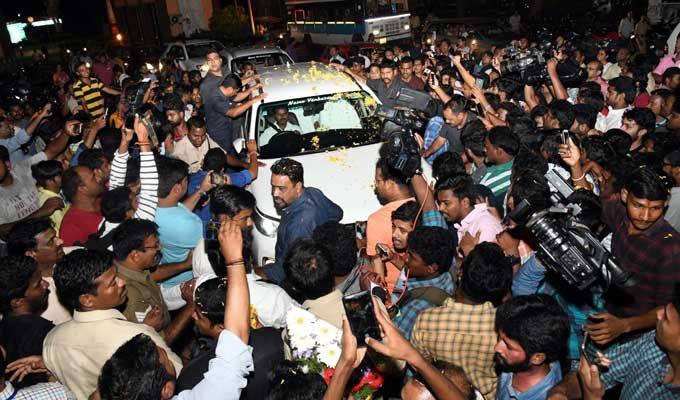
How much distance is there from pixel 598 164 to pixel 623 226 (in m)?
1.34

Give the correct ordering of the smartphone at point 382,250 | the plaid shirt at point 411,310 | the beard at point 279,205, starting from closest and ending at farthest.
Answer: the plaid shirt at point 411,310 → the smartphone at point 382,250 → the beard at point 279,205

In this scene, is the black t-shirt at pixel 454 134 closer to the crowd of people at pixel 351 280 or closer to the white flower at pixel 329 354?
the crowd of people at pixel 351 280

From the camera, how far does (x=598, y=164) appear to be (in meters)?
4.73

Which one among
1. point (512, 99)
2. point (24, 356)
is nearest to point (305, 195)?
point (24, 356)

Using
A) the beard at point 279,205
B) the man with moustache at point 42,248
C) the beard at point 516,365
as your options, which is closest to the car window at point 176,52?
the beard at point 279,205

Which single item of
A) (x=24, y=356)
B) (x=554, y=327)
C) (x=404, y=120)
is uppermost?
(x=404, y=120)

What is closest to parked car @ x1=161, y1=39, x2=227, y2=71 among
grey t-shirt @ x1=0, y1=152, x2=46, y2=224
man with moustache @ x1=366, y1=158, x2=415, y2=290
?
grey t-shirt @ x1=0, y1=152, x2=46, y2=224

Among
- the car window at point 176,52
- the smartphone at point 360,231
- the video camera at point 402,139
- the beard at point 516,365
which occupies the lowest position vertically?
the smartphone at point 360,231

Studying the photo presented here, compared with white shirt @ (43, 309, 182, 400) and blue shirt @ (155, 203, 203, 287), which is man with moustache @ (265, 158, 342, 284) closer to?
blue shirt @ (155, 203, 203, 287)

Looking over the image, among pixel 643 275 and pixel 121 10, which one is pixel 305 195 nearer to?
pixel 643 275

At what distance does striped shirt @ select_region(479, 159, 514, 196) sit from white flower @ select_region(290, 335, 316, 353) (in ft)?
9.49

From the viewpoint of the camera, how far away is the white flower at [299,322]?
2.66 metres

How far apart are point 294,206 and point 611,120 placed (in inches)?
194

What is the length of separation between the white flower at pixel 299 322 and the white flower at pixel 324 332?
0.12 feet
